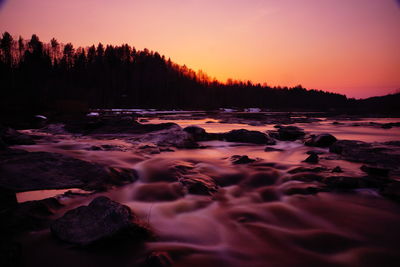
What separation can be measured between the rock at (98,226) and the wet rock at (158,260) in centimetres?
40

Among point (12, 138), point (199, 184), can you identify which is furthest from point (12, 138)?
point (199, 184)

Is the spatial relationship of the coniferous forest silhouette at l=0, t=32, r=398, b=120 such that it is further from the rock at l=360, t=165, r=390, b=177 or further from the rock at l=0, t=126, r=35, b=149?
the rock at l=360, t=165, r=390, b=177

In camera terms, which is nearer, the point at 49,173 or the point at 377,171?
the point at 49,173

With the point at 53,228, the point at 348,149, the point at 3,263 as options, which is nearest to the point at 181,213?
the point at 53,228

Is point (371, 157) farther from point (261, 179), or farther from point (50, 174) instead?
point (50, 174)

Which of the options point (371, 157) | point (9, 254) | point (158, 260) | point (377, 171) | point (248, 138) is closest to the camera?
→ point (9, 254)

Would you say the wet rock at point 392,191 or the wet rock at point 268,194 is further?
the wet rock at point 268,194

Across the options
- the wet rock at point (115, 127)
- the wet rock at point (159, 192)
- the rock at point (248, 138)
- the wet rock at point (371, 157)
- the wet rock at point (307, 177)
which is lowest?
the wet rock at point (159, 192)

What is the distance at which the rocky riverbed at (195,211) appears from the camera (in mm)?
2121

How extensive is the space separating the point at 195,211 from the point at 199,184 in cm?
82

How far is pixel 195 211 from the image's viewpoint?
3135 mm

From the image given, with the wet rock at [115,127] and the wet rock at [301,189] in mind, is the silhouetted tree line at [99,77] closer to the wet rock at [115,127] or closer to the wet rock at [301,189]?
the wet rock at [115,127]

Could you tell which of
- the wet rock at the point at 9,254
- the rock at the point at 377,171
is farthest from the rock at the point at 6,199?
the rock at the point at 377,171

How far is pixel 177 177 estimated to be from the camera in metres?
4.50
